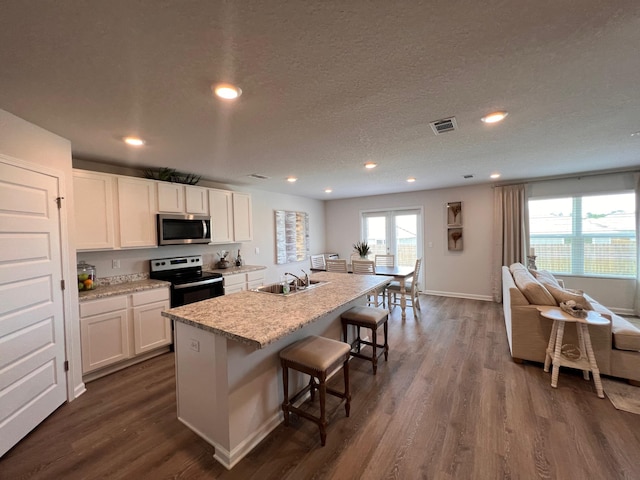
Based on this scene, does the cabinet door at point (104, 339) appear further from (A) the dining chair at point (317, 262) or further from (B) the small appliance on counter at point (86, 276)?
(A) the dining chair at point (317, 262)

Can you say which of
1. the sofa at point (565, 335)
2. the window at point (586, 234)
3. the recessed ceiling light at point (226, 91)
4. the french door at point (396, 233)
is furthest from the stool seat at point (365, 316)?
the window at point (586, 234)

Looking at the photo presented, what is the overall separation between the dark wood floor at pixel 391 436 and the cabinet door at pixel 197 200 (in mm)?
2187

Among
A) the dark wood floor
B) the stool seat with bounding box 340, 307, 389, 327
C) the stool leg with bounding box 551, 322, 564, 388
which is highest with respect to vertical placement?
the stool seat with bounding box 340, 307, 389, 327

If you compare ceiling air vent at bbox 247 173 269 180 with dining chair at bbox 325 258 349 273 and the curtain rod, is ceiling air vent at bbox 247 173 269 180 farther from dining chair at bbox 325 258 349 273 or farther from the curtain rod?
the curtain rod

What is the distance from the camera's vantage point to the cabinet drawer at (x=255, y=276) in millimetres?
4353

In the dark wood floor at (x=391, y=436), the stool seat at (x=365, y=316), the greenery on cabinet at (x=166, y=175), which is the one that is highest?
the greenery on cabinet at (x=166, y=175)

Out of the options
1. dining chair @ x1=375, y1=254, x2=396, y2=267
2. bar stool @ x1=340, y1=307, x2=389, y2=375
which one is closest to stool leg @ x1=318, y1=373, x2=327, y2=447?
bar stool @ x1=340, y1=307, x2=389, y2=375

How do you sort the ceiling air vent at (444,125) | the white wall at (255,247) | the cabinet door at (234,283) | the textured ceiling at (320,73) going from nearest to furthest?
the textured ceiling at (320,73)
the ceiling air vent at (444,125)
the white wall at (255,247)
the cabinet door at (234,283)

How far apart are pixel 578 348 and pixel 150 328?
4520 millimetres

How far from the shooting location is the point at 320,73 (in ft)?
4.99

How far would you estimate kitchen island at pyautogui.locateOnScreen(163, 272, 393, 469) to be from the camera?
5.38 ft

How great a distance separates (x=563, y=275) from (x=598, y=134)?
3.12m

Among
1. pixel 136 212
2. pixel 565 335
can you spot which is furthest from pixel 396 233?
pixel 136 212

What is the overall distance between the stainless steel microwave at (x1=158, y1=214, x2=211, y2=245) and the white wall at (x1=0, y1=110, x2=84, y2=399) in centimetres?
104
